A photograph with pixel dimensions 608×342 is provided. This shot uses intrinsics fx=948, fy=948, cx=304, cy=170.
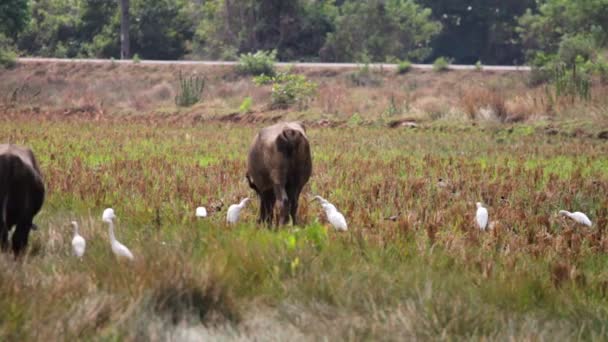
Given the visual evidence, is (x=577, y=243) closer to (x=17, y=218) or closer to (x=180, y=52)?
(x=17, y=218)

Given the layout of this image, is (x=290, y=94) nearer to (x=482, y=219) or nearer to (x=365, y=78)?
(x=365, y=78)

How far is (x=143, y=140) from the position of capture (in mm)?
17031

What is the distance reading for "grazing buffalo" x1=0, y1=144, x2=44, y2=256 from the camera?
6.20m

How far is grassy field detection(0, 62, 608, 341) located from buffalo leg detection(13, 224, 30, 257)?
0.42ft

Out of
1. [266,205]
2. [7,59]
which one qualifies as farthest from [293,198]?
[7,59]

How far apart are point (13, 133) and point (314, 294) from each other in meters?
13.6

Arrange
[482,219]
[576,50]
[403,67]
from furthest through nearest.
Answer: [403,67] < [576,50] < [482,219]

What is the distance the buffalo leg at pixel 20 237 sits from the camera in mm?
6406

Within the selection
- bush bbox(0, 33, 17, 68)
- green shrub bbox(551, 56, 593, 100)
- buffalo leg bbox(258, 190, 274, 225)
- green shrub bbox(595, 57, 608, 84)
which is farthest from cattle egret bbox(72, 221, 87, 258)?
bush bbox(0, 33, 17, 68)

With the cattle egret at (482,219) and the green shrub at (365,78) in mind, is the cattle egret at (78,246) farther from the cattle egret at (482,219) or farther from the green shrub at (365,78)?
the green shrub at (365,78)

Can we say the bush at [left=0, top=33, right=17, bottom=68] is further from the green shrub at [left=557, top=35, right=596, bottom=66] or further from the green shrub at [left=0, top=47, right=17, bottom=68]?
the green shrub at [left=557, top=35, right=596, bottom=66]

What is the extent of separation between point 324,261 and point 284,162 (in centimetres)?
165

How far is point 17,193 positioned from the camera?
6.28 m

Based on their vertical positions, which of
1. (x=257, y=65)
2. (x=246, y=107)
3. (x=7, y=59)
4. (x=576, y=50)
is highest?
(x=576, y=50)
